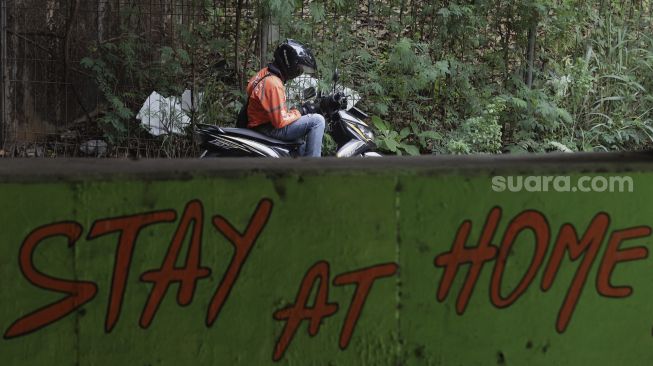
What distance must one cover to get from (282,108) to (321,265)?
3.94m

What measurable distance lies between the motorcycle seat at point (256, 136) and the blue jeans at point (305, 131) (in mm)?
35

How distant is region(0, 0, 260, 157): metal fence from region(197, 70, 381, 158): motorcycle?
89.2 inches

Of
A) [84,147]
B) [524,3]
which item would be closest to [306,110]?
[84,147]

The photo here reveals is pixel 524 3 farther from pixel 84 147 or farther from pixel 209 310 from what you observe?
pixel 209 310

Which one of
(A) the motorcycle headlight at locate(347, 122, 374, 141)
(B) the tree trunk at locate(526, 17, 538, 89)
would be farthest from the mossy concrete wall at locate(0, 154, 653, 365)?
(B) the tree trunk at locate(526, 17, 538, 89)

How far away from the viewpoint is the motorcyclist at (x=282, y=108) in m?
6.75

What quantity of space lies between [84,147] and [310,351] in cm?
652

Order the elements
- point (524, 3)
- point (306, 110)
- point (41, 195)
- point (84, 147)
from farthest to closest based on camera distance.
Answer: point (524, 3) → point (84, 147) → point (306, 110) → point (41, 195)

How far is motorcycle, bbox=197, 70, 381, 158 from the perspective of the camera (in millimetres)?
6641

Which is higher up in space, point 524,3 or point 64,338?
point 524,3

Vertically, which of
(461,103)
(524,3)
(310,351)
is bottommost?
(310,351)

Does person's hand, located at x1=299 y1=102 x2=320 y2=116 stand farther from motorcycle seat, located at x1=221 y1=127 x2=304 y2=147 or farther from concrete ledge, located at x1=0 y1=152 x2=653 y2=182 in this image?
concrete ledge, located at x1=0 y1=152 x2=653 y2=182

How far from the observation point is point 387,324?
3.00 m

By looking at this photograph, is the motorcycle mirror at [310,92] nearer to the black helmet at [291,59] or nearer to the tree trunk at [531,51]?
the black helmet at [291,59]
